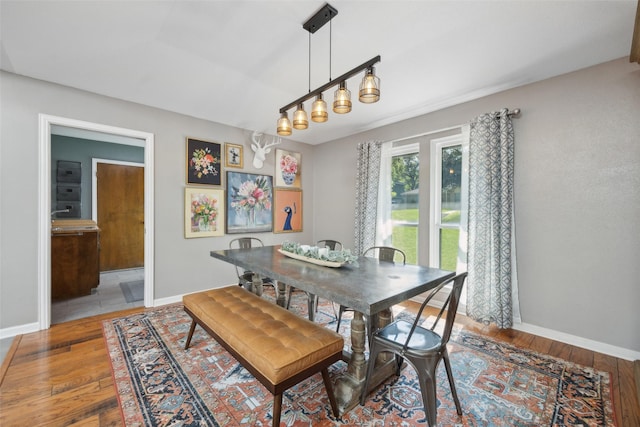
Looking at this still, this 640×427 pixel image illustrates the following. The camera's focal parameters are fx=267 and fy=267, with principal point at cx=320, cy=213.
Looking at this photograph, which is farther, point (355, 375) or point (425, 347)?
point (355, 375)

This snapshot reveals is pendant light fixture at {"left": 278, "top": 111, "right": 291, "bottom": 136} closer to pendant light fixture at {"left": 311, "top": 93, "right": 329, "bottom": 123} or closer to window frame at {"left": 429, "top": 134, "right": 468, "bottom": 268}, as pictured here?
pendant light fixture at {"left": 311, "top": 93, "right": 329, "bottom": 123}

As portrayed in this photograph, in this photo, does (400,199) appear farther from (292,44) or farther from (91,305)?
(91,305)

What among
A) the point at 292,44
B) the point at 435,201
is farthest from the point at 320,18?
the point at 435,201

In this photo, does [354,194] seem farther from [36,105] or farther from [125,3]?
[36,105]

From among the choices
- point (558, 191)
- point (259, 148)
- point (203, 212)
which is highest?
point (259, 148)

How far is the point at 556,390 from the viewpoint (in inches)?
73.0

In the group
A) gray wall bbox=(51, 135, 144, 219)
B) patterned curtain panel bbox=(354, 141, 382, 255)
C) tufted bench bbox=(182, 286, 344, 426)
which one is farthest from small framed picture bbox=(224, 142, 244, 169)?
gray wall bbox=(51, 135, 144, 219)

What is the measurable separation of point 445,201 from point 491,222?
0.71 meters

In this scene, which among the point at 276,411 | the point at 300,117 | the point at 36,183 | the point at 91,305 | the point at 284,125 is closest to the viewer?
the point at 276,411

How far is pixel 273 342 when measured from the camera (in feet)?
5.10

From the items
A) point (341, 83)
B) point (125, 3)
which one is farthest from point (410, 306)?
point (125, 3)

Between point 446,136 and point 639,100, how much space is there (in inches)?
61.3

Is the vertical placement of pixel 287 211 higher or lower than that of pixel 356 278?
higher

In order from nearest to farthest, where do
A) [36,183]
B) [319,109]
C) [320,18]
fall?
[320,18], [319,109], [36,183]
